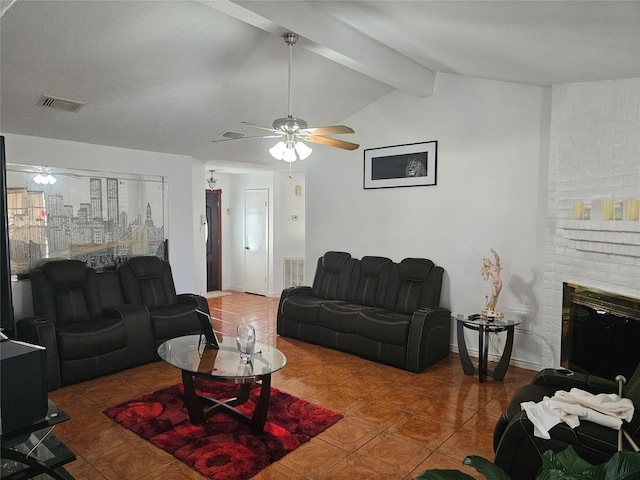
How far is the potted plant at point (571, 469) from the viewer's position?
1.18 metres

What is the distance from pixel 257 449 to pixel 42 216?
3413 millimetres

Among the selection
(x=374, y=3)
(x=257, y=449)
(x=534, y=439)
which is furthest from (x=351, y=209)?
(x=534, y=439)

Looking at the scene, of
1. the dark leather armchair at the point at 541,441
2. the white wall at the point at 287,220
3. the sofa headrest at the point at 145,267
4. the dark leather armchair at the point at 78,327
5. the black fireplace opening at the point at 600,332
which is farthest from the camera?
the white wall at the point at 287,220

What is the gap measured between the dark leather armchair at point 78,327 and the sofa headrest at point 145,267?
17.1 inches

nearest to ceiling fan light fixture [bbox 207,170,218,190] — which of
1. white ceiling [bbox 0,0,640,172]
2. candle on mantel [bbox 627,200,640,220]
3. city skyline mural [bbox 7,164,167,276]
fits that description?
city skyline mural [bbox 7,164,167,276]

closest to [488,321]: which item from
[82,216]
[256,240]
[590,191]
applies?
Result: [590,191]

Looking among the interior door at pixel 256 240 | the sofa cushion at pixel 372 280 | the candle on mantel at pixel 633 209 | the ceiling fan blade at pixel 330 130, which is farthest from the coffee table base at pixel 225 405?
the interior door at pixel 256 240

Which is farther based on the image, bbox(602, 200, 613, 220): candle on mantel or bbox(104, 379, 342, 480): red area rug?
bbox(602, 200, 613, 220): candle on mantel

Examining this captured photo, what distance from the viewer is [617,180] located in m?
3.03

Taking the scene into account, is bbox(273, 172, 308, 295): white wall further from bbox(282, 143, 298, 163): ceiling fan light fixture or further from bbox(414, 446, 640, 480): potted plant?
bbox(414, 446, 640, 480): potted plant

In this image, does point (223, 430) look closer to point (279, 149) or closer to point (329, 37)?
point (279, 149)

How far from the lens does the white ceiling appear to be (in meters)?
2.52

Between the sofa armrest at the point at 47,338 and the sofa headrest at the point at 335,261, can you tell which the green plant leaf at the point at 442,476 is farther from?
the sofa headrest at the point at 335,261

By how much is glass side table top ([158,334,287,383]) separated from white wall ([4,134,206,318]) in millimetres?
2102
